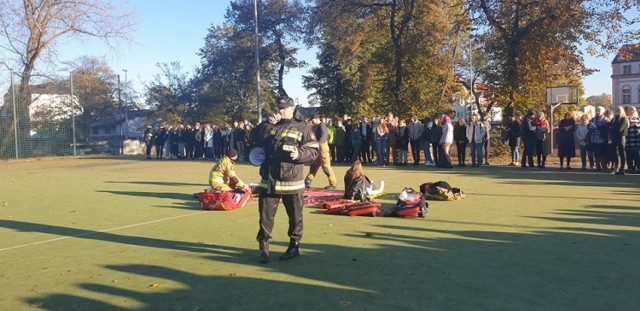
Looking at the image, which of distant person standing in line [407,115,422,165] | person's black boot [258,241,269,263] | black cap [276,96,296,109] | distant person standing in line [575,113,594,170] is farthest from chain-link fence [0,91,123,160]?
person's black boot [258,241,269,263]

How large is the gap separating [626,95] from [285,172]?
101 metres

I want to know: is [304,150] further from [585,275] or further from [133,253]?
[585,275]

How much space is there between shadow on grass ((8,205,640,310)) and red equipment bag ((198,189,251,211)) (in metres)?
2.66

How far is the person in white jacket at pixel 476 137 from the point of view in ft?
64.1

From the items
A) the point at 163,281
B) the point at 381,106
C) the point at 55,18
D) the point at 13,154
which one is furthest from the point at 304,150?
the point at 55,18

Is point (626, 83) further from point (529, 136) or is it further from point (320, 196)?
point (320, 196)

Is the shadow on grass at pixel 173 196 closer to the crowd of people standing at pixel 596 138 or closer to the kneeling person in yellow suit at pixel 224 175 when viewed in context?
the kneeling person in yellow suit at pixel 224 175

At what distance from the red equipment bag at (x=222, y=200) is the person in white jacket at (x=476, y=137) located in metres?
10.9

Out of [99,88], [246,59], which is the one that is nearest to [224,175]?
[246,59]

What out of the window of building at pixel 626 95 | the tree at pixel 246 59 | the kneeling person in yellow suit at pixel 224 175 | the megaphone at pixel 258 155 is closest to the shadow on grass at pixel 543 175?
the kneeling person in yellow suit at pixel 224 175

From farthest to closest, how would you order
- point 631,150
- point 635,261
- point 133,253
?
1. point 631,150
2. point 133,253
3. point 635,261

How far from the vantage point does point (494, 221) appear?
901 cm

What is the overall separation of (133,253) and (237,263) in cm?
162

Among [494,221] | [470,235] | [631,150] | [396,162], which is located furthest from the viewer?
[396,162]
